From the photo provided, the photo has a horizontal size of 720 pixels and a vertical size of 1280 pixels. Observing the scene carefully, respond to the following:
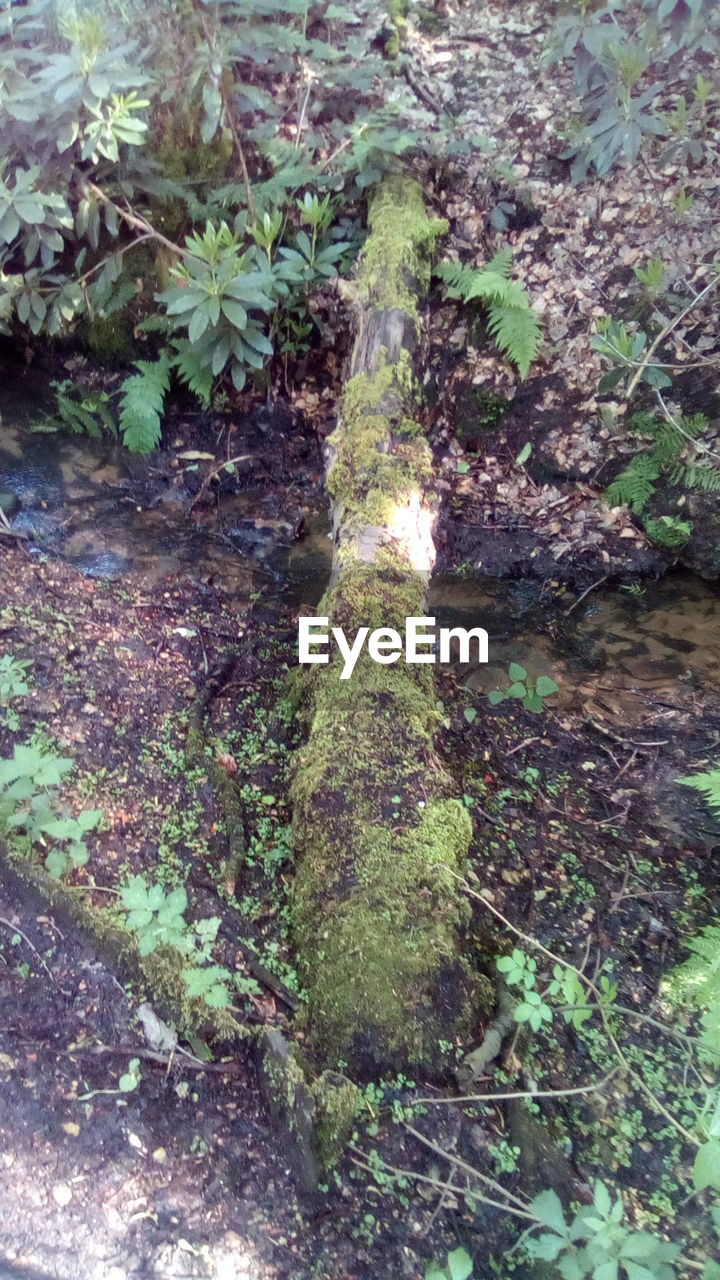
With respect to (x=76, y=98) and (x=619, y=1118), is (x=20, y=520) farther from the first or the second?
(x=619, y=1118)

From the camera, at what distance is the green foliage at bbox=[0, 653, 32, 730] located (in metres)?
2.96

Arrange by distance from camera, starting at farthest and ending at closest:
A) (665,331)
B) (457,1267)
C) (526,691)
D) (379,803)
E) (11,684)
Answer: (665,331) < (526,691) < (11,684) < (379,803) < (457,1267)

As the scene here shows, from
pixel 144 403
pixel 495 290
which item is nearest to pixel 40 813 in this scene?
pixel 144 403

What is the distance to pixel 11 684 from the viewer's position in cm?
311

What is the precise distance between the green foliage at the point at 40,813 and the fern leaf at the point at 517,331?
3971 mm

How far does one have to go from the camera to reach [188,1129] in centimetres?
202

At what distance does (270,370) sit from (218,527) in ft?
4.36

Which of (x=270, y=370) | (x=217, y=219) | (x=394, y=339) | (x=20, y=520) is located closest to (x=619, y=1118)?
(x=394, y=339)

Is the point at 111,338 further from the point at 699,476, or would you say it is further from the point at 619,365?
the point at 699,476

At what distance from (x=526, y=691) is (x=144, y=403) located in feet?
11.0

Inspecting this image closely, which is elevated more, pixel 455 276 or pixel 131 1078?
pixel 455 276

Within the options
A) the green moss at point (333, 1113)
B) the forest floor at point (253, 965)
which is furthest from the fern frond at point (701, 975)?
the green moss at point (333, 1113)

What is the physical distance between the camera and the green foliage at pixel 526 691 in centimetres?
401

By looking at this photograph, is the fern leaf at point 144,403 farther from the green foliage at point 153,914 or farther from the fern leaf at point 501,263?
the green foliage at point 153,914
